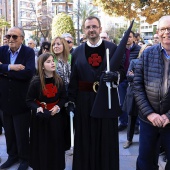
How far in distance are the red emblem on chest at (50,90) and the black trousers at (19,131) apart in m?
0.65

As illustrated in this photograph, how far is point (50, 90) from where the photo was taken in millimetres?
3197

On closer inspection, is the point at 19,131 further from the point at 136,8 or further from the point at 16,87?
the point at 136,8

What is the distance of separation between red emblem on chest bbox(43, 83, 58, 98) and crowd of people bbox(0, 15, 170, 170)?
0.04 feet

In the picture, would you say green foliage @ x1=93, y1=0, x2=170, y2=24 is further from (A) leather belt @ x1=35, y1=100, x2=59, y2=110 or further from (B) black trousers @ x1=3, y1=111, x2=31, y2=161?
(A) leather belt @ x1=35, y1=100, x2=59, y2=110

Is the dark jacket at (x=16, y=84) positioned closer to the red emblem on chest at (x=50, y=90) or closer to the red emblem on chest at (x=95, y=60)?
the red emblem on chest at (x=50, y=90)

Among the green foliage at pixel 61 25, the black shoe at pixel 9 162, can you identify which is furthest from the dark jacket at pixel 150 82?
the green foliage at pixel 61 25

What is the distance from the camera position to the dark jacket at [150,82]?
2.56 metres

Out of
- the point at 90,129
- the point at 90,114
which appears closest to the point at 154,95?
the point at 90,114

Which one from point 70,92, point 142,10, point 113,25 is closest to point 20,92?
point 70,92

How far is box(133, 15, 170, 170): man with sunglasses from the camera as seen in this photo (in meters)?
2.54

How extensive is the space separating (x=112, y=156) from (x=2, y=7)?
73936mm

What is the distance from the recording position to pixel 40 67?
3219 mm

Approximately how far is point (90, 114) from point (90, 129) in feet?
0.77

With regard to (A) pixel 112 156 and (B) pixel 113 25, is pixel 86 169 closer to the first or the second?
(A) pixel 112 156
